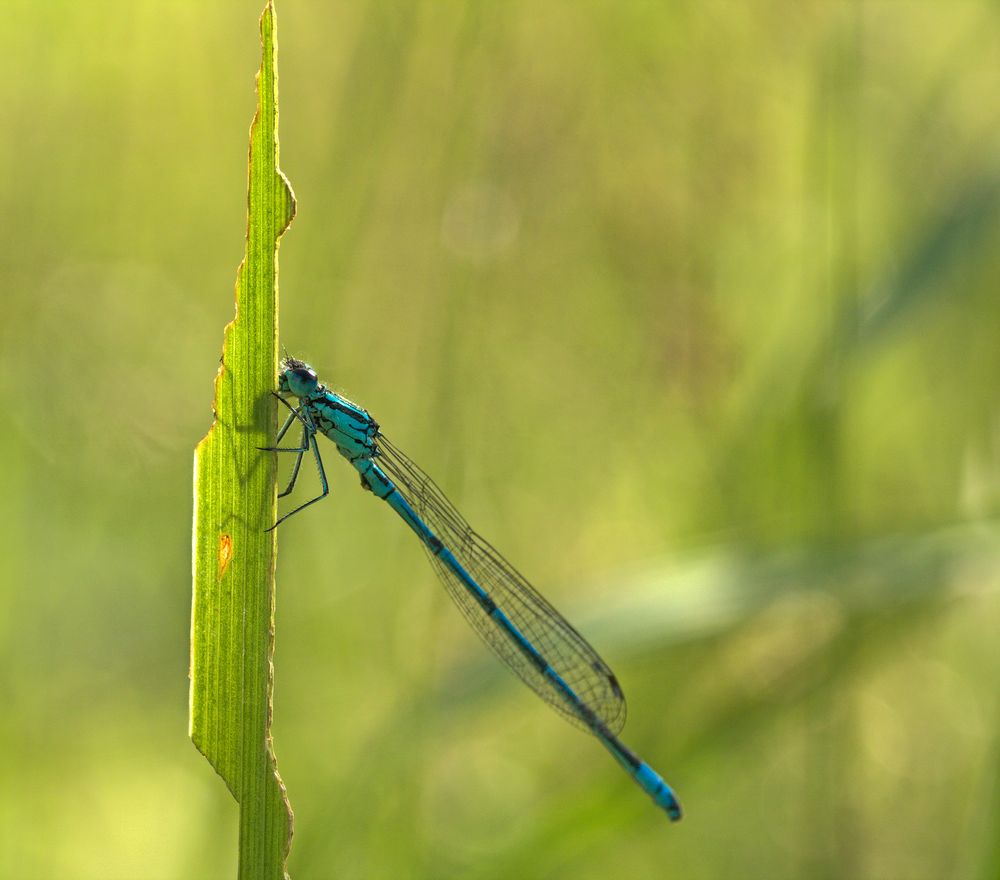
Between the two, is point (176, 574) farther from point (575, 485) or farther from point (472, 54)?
Result: point (472, 54)

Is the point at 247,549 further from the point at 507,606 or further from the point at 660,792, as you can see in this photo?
the point at 507,606

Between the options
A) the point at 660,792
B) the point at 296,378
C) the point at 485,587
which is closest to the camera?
the point at 296,378

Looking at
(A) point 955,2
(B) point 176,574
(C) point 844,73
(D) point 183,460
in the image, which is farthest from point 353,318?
(A) point 955,2

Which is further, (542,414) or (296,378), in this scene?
(542,414)

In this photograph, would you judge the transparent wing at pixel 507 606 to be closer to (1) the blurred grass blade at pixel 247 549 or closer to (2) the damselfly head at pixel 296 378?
(2) the damselfly head at pixel 296 378

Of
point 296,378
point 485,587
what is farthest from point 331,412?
point 485,587

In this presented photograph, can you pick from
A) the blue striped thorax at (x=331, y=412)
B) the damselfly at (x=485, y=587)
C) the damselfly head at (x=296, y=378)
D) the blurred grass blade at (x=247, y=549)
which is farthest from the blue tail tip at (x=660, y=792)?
the blurred grass blade at (x=247, y=549)
